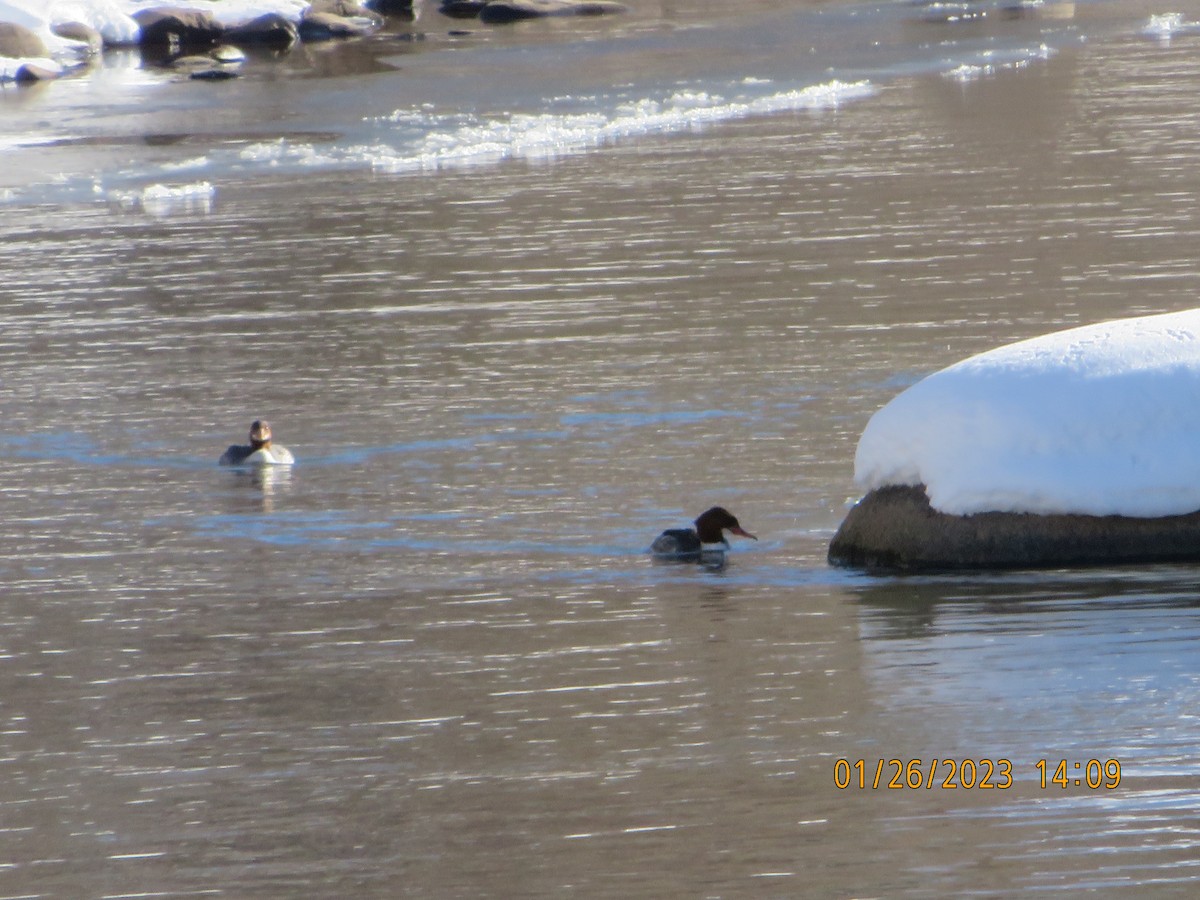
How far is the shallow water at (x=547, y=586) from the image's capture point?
6148 millimetres

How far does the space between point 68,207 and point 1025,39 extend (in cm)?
2306

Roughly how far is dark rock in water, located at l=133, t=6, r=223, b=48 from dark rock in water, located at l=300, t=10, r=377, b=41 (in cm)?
222

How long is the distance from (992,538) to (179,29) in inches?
1772

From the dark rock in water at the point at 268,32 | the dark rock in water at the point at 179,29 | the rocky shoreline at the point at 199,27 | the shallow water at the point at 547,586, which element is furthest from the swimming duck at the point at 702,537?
the dark rock in water at the point at 179,29

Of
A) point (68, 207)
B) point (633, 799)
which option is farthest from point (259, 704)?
point (68, 207)

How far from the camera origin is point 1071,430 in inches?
346

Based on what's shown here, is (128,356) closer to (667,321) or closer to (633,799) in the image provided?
(667,321)

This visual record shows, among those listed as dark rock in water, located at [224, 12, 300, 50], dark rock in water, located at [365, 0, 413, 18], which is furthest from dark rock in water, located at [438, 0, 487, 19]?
dark rock in water, located at [224, 12, 300, 50]

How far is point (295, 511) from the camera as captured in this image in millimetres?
10789

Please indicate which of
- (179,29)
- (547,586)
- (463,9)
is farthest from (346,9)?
(547,586)
